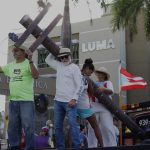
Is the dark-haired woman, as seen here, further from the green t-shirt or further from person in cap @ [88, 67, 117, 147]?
the green t-shirt

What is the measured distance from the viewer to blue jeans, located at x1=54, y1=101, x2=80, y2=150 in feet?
17.6

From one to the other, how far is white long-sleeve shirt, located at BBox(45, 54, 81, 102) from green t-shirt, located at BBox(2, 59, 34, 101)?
1.25ft

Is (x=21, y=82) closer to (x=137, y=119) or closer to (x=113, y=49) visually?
(x=137, y=119)

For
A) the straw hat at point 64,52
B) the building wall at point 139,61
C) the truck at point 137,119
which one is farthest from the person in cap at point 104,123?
the building wall at point 139,61

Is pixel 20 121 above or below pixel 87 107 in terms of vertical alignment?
below

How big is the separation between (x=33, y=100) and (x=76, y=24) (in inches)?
1142

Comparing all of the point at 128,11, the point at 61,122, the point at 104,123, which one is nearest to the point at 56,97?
the point at 61,122

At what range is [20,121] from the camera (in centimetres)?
555

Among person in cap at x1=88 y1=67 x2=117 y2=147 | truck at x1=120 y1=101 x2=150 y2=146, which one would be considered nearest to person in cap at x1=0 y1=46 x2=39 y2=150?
person in cap at x1=88 y1=67 x2=117 y2=147

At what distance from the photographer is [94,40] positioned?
33.1m

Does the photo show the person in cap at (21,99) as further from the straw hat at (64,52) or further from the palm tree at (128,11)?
the palm tree at (128,11)

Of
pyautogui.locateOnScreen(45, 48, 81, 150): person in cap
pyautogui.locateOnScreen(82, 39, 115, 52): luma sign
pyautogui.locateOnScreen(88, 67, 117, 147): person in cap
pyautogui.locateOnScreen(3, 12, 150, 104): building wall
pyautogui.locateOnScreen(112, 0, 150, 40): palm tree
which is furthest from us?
pyautogui.locateOnScreen(82, 39, 115, 52): luma sign

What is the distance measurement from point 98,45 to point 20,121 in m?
27.4

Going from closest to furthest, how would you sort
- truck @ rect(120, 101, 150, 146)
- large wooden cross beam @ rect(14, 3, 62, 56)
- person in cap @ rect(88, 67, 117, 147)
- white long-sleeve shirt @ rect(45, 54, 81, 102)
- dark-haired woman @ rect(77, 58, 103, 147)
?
large wooden cross beam @ rect(14, 3, 62, 56)
white long-sleeve shirt @ rect(45, 54, 81, 102)
dark-haired woman @ rect(77, 58, 103, 147)
person in cap @ rect(88, 67, 117, 147)
truck @ rect(120, 101, 150, 146)
